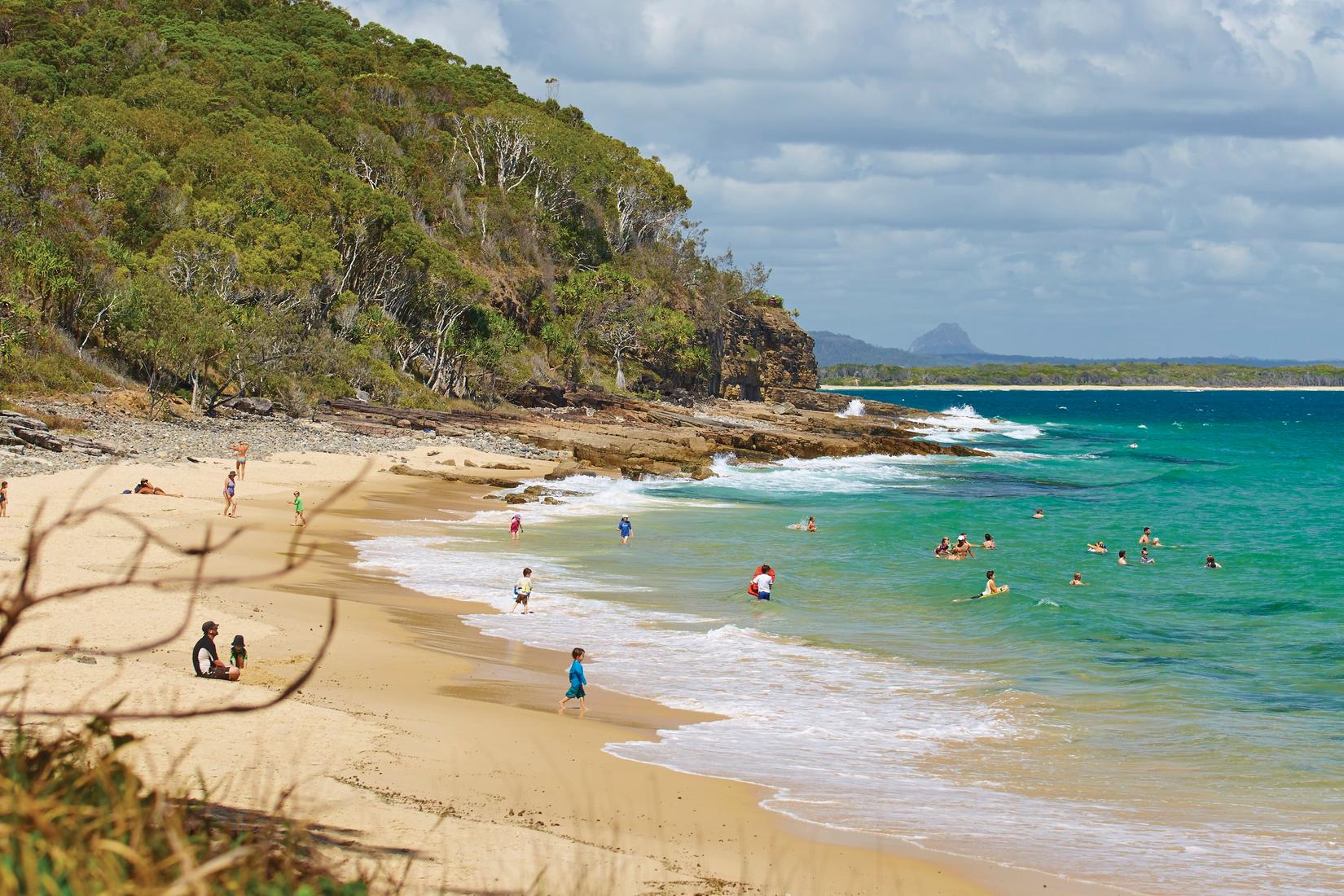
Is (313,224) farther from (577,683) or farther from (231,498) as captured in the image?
(577,683)

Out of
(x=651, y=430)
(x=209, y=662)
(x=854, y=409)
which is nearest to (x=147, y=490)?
(x=209, y=662)

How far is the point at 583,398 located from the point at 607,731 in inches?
2122

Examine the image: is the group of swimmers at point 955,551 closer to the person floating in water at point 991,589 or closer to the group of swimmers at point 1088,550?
the group of swimmers at point 1088,550

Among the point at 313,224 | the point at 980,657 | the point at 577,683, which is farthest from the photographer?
the point at 313,224

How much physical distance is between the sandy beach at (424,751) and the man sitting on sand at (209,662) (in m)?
0.25

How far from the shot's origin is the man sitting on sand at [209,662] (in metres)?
12.4

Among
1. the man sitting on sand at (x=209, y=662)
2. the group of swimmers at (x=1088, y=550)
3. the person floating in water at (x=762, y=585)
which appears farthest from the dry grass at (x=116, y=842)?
the group of swimmers at (x=1088, y=550)

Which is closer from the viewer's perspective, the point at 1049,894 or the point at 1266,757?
the point at 1049,894

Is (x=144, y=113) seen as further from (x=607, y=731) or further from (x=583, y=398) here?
(x=607, y=731)

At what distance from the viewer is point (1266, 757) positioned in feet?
44.3

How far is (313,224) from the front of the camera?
5394cm

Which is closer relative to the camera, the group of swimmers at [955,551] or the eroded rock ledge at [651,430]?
the group of swimmers at [955,551]

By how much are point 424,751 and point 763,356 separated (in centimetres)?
9568

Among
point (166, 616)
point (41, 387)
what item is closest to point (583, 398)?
point (41, 387)
